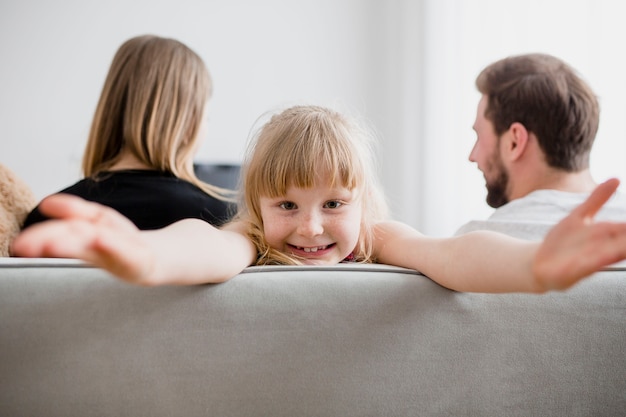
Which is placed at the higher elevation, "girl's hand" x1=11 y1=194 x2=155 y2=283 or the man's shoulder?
"girl's hand" x1=11 y1=194 x2=155 y2=283

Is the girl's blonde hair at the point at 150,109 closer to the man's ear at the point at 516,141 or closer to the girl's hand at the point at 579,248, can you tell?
the man's ear at the point at 516,141

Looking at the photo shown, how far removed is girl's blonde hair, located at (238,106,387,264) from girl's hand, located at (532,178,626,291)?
1.66 feet

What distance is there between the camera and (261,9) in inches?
147

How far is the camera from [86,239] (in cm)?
64

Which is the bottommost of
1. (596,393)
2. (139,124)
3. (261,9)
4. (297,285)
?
(596,393)

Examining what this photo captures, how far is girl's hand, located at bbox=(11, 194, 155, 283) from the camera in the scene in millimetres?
617

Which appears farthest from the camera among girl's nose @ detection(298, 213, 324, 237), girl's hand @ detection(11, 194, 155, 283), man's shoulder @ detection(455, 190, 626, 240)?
man's shoulder @ detection(455, 190, 626, 240)

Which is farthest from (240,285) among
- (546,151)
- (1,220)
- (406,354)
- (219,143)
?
(219,143)

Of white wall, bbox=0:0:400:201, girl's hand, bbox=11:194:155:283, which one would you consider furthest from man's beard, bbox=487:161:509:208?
white wall, bbox=0:0:400:201

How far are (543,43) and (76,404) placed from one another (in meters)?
2.60

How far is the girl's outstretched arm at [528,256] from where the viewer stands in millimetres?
675

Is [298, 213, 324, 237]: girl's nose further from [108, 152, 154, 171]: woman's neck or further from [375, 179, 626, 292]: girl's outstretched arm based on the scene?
[108, 152, 154, 171]: woman's neck

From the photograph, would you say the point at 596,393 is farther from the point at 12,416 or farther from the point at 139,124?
the point at 139,124

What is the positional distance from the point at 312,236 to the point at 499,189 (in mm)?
974
